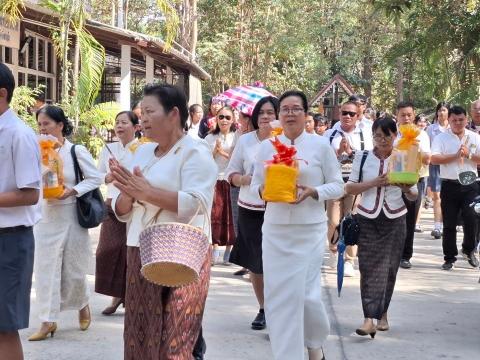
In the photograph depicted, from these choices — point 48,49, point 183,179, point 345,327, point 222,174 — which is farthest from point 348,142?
point 48,49

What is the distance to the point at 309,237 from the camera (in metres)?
5.22

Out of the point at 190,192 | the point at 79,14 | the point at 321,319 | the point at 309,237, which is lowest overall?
→ the point at 321,319

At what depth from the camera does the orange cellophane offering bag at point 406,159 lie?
587 centimetres

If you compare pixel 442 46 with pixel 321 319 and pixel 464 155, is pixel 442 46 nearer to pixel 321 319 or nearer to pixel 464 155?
pixel 464 155

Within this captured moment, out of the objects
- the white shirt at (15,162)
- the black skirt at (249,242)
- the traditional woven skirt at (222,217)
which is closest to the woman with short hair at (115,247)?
the black skirt at (249,242)

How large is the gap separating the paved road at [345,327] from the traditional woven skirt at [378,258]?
1.02 ft

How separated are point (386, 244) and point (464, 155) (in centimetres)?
343

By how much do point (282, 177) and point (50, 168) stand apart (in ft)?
6.22

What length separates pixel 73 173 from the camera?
20.4ft

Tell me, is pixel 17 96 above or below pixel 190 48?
below

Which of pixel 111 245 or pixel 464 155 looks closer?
pixel 111 245

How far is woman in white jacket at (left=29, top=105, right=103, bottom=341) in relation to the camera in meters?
6.15

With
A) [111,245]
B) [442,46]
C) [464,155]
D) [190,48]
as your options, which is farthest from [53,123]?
[190,48]

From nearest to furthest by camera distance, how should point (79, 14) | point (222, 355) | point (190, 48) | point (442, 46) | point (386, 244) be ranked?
point (222, 355)
point (386, 244)
point (442, 46)
point (79, 14)
point (190, 48)
